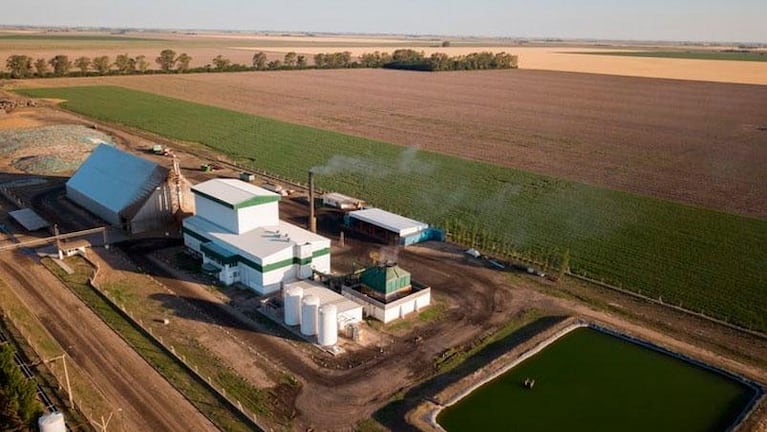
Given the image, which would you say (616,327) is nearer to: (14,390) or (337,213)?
(337,213)

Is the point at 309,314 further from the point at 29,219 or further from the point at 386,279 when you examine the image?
the point at 29,219

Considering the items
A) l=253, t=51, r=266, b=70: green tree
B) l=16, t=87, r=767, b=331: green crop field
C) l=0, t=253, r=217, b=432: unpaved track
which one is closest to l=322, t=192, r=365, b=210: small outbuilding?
l=16, t=87, r=767, b=331: green crop field

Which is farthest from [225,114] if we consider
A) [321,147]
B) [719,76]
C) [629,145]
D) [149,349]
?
[719,76]

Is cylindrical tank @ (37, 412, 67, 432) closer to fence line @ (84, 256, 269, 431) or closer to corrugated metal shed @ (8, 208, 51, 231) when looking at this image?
fence line @ (84, 256, 269, 431)

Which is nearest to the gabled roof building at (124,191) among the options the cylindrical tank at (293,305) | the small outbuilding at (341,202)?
the small outbuilding at (341,202)

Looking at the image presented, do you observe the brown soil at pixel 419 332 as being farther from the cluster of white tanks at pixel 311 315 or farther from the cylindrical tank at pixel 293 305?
the cylindrical tank at pixel 293 305

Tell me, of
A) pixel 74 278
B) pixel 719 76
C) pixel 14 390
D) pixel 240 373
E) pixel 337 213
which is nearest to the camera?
pixel 14 390

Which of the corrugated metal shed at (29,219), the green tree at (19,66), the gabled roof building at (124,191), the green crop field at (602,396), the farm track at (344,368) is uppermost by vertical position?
the green tree at (19,66)
